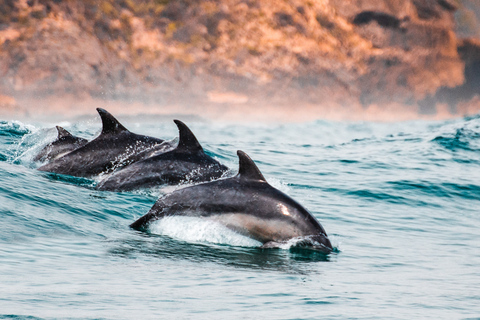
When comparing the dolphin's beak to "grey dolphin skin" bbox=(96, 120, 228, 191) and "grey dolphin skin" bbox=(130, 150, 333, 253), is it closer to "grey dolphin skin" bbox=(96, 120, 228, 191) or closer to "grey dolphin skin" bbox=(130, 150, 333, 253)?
"grey dolphin skin" bbox=(130, 150, 333, 253)

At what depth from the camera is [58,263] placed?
27.9 ft

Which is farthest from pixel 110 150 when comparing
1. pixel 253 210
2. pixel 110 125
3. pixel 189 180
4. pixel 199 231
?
pixel 253 210

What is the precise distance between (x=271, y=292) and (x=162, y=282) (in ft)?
4.26

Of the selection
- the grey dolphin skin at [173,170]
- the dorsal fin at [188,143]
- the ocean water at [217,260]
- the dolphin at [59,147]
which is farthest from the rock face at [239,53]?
the dorsal fin at [188,143]

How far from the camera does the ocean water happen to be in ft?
23.4

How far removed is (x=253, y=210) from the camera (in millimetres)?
9961

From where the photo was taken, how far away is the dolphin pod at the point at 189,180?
9977 mm

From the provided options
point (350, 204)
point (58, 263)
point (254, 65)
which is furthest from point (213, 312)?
point (254, 65)

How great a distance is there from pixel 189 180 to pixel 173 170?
0.44 metres

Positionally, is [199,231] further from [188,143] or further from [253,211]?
[188,143]

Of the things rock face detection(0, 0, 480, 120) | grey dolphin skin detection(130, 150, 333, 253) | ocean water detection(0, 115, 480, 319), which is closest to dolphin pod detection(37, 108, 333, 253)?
grey dolphin skin detection(130, 150, 333, 253)

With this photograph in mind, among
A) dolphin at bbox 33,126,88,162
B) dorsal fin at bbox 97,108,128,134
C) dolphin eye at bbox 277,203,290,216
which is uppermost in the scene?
dorsal fin at bbox 97,108,128,134

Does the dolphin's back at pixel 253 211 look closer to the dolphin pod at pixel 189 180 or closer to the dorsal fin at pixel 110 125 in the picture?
the dolphin pod at pixel 189 180

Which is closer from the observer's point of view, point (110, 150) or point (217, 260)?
point (217, 260)
